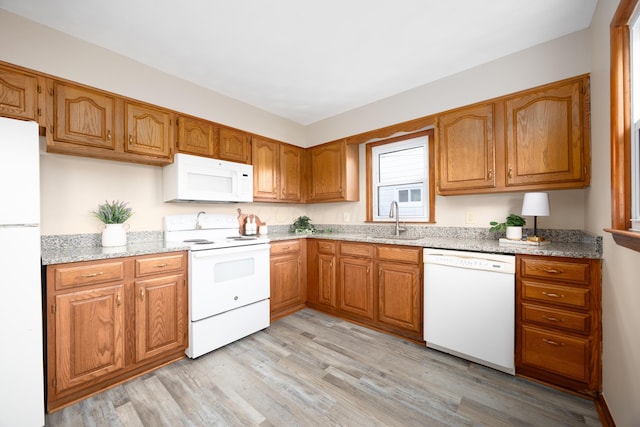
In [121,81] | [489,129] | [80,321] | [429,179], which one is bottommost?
[80,321]

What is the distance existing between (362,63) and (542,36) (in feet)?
4.55

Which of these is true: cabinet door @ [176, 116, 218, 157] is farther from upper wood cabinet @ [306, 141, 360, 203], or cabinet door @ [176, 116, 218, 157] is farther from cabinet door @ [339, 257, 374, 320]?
cabinet door @ [339, 257, 374, 320]

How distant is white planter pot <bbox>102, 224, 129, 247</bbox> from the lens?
2.10 metres

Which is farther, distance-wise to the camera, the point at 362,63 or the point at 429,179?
the point at 429,179

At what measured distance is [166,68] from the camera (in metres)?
2.47

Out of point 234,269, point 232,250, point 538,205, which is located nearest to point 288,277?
point 234,269

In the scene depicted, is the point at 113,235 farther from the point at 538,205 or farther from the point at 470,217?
the point at 538,205

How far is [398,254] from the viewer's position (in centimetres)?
249

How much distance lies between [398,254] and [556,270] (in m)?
1.12

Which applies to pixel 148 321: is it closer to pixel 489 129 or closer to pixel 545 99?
pixel 489 129

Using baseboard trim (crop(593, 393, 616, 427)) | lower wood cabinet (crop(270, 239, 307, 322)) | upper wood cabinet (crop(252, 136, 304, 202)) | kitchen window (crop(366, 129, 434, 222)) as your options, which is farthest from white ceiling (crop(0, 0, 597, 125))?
baseboard trim (crop(593, 393, 616, 427))

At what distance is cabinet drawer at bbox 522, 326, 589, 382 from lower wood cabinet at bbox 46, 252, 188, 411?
258 cm

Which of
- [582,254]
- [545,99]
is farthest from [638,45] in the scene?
[582,254]

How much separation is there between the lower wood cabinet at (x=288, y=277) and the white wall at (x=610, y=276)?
2558 mm
